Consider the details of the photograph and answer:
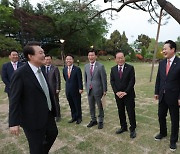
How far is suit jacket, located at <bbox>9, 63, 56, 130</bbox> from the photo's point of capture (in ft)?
7.42

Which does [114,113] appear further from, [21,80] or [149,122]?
[21,80]

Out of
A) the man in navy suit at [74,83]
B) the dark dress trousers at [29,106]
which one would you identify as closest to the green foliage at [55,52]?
the man in navy suit at [74,83]

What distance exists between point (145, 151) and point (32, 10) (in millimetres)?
30055

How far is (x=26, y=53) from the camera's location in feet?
7.84

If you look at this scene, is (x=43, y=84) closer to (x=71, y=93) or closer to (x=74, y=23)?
(x=71, y=93)

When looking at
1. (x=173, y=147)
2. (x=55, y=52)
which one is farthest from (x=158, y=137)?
(x=55, y=52)

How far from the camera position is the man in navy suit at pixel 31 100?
2266mm

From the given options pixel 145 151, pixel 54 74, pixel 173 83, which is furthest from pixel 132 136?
pixel 54 74

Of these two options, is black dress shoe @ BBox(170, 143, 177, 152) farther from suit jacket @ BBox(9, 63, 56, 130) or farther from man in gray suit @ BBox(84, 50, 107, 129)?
suit jacket @ BBox(9, 63, 56, 130)

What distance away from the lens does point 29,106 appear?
236cm

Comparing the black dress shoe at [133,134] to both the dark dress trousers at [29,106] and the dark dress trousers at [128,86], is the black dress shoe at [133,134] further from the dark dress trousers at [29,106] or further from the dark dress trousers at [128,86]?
the dark dress trousers at [29,106]

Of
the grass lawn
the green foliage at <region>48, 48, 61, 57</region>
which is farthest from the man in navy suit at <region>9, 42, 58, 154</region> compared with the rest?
the green foliage at <region>48, 48, 61, 57</region>

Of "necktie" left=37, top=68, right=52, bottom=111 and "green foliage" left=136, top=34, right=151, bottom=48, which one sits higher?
"green foliage" left=136, top=34, right=151, bottom=48

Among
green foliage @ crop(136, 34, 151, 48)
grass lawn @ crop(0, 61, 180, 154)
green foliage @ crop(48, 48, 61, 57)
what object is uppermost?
green foliage @ crop(136, 34, 151, 48)
